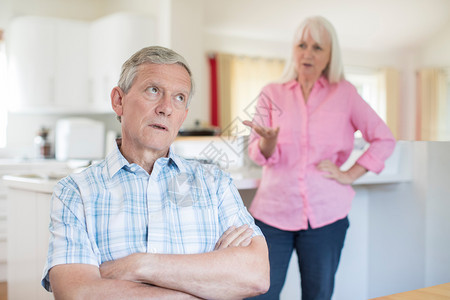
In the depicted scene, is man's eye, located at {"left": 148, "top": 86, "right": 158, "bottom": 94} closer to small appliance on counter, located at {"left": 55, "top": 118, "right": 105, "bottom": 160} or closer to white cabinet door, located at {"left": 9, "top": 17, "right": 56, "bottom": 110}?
small appliance on counter, located at {"left": 55, "top": 118, "right": 105, "bottom": 160}

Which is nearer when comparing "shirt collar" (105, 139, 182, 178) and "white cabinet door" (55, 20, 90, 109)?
"shirt collar" (105, 139, 182, 178)

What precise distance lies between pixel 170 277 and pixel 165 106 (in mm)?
318

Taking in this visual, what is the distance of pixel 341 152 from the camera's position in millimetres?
1355

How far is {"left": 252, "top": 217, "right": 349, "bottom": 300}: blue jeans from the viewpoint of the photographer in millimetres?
1334

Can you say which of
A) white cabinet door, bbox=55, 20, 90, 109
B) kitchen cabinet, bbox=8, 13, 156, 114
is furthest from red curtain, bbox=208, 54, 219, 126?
white cabinet door, bbox=55, 20, 90, 109

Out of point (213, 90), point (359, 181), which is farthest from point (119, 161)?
point (213, 90)

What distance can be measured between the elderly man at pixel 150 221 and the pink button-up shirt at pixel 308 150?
36 centimetres

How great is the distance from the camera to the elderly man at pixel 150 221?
843 mm

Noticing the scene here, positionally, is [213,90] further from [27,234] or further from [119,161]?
[119,161]

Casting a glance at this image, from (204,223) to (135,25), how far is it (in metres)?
2.62

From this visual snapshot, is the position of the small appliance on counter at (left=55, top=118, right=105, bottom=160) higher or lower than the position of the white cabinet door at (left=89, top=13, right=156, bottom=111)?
lower

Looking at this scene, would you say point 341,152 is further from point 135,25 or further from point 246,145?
point 135,25

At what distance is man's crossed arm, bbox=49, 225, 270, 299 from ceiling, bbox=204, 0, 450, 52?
0.51 meters

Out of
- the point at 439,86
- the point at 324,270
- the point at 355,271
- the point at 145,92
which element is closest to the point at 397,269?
the point at 324,270
